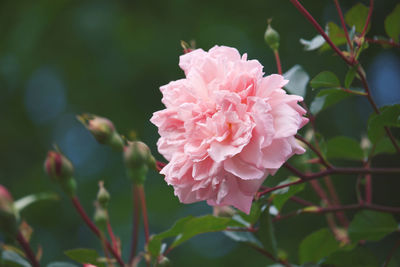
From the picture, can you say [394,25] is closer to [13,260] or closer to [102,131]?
[102,131]

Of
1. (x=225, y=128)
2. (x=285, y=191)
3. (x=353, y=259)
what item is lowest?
(x=353, y=259)

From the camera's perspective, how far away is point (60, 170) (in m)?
0.38

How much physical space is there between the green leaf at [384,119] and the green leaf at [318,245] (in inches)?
5.9

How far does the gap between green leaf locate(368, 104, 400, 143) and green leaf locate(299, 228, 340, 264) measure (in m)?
0.15

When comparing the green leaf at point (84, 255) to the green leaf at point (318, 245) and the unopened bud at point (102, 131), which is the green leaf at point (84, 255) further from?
the green leaf at point (318, 245)

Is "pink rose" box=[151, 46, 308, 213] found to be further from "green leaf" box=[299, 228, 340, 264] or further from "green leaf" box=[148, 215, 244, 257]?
"green leaf" box=[299, 228, 340, 264]

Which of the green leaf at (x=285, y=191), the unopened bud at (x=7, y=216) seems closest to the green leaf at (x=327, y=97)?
the green leaf at (x=285, y=191)

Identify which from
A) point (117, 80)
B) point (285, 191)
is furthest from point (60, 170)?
point (117, 80)

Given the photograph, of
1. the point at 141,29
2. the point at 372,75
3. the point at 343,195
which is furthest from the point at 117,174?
the point at 372,75

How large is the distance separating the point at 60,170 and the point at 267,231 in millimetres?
246

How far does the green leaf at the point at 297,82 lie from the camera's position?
1.93 feet

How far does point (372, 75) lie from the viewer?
176cm

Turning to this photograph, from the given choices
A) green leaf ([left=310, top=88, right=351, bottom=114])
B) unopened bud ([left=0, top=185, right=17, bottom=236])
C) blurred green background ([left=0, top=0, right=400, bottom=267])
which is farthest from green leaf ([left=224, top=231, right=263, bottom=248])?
blurred green background ([left=0, top=0, right=400, bottom=267])

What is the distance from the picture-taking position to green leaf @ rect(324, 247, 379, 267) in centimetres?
55
